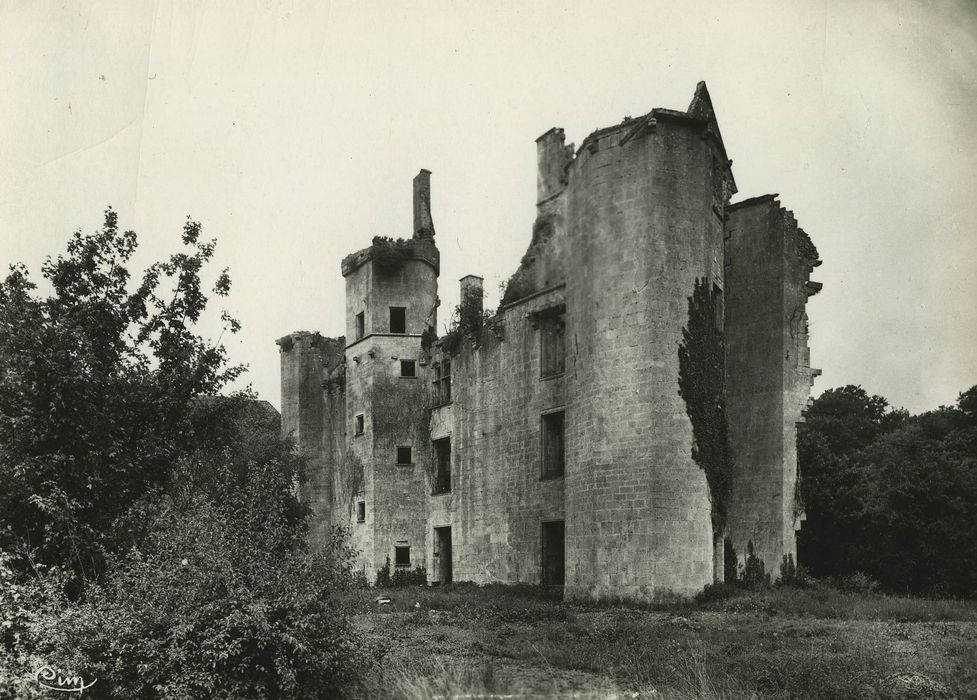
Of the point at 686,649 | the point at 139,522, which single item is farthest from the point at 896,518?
the point at 139,522

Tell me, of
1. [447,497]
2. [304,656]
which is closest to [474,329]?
[447,497]

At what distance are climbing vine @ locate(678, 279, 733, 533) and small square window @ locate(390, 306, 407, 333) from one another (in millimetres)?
13376

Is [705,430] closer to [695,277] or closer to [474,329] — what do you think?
[695,277]

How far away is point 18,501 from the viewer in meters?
11.8

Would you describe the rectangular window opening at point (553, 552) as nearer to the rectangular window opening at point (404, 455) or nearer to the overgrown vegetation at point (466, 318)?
the overgrown vegetation at point (466, 318)

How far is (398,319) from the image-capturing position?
30406 mm

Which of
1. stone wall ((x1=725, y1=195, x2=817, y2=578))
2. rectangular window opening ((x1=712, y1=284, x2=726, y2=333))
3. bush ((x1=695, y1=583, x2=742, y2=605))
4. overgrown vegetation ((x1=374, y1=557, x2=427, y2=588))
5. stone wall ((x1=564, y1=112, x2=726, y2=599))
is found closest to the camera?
bush ((x1=695, y1=583, x2=742, y2=605))

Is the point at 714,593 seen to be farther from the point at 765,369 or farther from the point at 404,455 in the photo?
the point at 404,455

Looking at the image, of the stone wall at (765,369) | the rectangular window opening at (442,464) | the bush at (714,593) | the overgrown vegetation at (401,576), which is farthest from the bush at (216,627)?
the overgrown vegetation at (401,576)

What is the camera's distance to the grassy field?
9508 mm

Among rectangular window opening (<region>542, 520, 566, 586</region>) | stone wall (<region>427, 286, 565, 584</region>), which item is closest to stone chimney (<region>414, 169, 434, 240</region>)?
stone wall (<region>427, 286, 565, 584</region>)

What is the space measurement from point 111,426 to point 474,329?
563 inches

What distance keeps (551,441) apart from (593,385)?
14.2 ft
